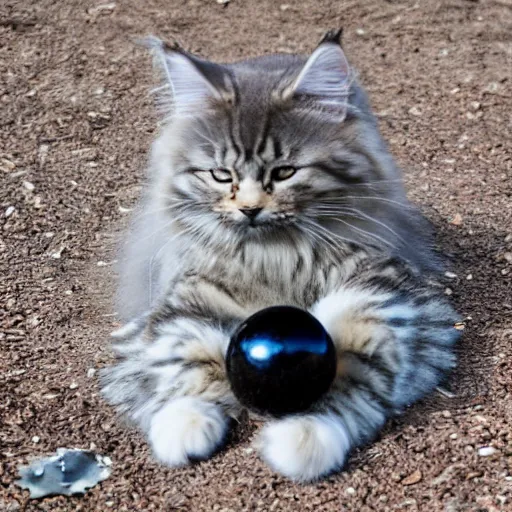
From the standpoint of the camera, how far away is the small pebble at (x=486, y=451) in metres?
3.15

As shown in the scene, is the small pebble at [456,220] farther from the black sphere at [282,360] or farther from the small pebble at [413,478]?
the small pebble at [413,478]

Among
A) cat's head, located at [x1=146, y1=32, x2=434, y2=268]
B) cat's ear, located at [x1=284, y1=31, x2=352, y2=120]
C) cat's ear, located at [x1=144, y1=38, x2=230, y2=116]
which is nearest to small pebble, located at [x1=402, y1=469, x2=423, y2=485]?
cat's head, located at [x1=146, y1=32, x2=434, y2=268]

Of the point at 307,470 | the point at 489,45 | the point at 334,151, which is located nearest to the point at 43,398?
the point at 307,470

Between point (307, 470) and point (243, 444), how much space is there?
270 millimetres

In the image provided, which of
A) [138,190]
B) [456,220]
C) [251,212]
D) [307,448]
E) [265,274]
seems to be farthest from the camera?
[138,190]

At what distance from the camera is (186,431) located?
10.5 ft

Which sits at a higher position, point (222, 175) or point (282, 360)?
point (222, 175)

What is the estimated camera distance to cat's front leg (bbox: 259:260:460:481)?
309 centimetres

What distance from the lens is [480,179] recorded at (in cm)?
491

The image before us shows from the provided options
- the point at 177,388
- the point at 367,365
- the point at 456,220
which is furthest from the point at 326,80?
the point at 456,220

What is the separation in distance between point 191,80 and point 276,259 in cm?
64

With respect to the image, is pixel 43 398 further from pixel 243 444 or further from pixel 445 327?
pixel 445 327

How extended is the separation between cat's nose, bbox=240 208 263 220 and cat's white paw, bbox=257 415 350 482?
0.63 m

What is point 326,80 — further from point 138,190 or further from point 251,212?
point 138,190
